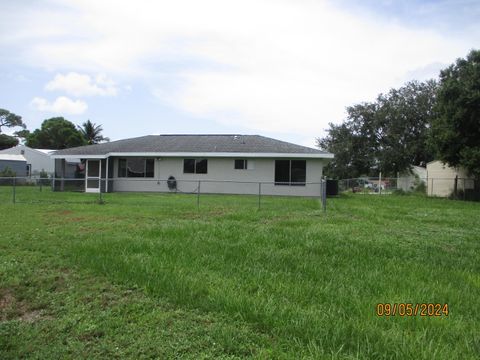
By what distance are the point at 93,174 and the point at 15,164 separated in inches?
797

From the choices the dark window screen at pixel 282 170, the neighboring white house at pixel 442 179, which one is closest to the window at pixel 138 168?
the dark window screen at pixel 282 170

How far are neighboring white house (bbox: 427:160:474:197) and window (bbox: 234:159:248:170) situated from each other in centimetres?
1389

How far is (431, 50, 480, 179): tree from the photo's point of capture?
872 inches

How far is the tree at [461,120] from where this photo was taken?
22.2m

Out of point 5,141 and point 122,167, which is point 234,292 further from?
point 5,141

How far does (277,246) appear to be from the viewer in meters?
6.77

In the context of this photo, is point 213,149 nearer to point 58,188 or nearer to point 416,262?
point 58,188

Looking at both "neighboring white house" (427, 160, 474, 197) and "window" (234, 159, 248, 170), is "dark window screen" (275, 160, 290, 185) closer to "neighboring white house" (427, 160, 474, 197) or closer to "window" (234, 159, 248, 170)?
"window" (234, 159, 248, 170)

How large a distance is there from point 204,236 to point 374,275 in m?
3.48

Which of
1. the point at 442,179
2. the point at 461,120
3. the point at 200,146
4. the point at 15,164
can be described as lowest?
the point at 442,179

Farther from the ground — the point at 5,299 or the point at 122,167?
the point at 122,167

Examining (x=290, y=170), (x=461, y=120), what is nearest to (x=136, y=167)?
(x=290, y=170)

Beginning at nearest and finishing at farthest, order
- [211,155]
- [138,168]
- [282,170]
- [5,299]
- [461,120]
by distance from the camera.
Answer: [5,299]
[282,170]
[211,155]
[461,120]
[138,168]

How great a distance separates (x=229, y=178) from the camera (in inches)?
902
